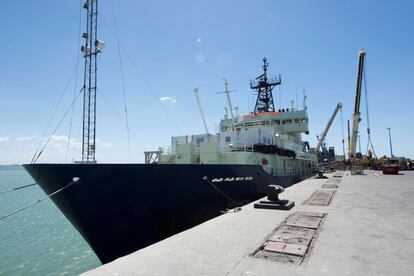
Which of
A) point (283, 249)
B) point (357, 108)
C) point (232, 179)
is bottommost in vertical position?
point (283, 249)

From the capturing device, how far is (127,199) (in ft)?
25.3

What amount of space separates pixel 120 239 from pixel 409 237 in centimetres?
745

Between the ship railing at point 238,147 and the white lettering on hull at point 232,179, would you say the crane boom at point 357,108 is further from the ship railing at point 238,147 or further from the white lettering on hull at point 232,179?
the white lettering on hull at point 232,179

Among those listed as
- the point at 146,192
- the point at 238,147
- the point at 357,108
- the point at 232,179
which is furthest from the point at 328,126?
the point at 146,192

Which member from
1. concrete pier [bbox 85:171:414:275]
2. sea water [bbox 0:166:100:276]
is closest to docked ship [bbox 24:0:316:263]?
concrete pier [bbox 85:171:414:275]

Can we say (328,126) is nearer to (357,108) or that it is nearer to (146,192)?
(357,108)

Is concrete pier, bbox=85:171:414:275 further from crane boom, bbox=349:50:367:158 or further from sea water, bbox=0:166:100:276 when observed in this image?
crane boom, bbox=349:50:367:158

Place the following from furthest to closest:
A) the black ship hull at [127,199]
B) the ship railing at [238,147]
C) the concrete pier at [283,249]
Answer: the ship railing at [238,147] < the black ship hull at [127,199] < the concrete pier at [283,249]

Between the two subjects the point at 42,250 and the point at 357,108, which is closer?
the point at 42,250

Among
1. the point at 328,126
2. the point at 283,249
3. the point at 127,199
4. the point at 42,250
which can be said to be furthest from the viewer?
the point at 328,126

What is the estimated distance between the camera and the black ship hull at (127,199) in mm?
7102

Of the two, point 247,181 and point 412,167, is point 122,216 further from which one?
point 412,167

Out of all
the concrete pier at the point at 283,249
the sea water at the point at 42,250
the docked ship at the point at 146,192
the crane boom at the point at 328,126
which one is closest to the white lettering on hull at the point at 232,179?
the docked ship at the point at 146,192

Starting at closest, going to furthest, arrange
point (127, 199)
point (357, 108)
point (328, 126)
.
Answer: point (127, 199), point (357, 108), point (328, 126)
